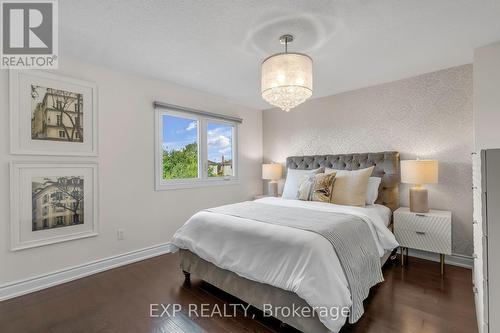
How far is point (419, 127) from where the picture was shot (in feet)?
9.73

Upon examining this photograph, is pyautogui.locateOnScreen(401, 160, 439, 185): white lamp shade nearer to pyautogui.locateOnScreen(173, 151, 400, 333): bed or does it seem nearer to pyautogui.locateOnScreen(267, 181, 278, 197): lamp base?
A: pyautogui.locateOnScreen(173, 151, 400, 333): bed

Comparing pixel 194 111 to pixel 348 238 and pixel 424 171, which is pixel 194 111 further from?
pixel 424 171

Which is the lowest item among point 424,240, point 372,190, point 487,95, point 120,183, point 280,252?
point 424,240

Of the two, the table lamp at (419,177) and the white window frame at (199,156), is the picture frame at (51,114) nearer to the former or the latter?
the white window frame at (199,156)

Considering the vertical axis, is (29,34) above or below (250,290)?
above

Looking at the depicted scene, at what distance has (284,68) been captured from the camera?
1958mm

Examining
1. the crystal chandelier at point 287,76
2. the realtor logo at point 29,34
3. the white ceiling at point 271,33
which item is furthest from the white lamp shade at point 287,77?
the realtor logo at point 29,34

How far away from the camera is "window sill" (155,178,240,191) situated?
10.7 feet

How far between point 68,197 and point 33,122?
813 mm

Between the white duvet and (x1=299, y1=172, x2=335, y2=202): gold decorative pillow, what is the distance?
1.69ft

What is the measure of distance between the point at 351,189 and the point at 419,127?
125cm

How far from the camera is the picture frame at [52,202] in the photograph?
217 centimetres

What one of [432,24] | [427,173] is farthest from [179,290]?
[432,24]

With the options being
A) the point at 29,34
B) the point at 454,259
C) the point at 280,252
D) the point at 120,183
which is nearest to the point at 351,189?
the point at 454,259
